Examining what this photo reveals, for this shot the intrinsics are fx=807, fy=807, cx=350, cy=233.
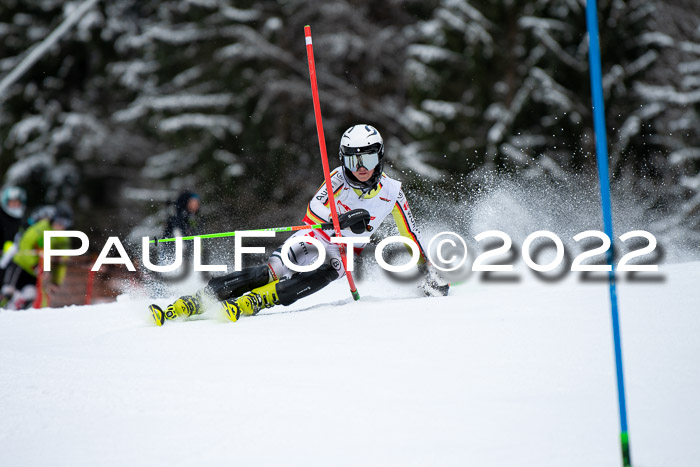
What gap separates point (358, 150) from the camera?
237 inches

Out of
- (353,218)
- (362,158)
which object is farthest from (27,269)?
(362,158)

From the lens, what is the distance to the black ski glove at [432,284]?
6441mm

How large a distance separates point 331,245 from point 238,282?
0.79 m

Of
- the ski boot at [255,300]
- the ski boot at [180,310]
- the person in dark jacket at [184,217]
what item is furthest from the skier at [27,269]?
the ski boot at [255,300]

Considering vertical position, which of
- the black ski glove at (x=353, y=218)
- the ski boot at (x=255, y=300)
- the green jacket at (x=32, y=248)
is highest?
the green jacket at (x=32, y=248)

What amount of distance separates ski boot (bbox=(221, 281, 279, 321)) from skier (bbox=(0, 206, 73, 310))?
5891 mm

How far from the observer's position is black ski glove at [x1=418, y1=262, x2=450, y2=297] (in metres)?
6.44

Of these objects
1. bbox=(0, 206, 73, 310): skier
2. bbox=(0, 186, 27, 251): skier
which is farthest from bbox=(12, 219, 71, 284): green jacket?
bbox=(0, 186, 27, 251): skier

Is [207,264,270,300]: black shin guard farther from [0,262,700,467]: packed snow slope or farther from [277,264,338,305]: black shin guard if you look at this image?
[0,262,700,467]: packed snow slope

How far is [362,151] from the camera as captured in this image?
6031 millimetres

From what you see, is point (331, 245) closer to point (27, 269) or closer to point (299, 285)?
point (299, 285)

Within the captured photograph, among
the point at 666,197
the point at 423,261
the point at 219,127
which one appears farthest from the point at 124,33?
the point at 423,261

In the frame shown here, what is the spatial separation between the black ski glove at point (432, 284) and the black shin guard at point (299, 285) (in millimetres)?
862

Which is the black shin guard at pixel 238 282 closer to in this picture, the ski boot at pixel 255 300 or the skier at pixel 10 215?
the ski boot at pixel 255 300
